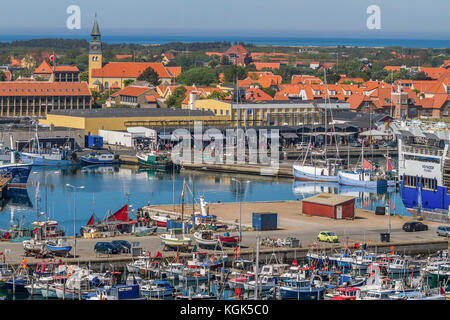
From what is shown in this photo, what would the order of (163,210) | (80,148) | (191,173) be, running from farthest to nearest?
(80,148) < (191,173) < (163,210)

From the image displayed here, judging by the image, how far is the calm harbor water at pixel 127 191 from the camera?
89.8 feet

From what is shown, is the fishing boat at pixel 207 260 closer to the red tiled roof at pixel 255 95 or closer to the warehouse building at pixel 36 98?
the red tiled roof at pixel 255 95

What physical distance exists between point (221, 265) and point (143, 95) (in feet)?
140

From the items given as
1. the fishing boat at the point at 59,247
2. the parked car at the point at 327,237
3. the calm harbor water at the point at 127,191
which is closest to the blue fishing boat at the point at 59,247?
the fishing boat at the point at 59,247

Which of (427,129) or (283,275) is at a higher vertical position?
(427,129)

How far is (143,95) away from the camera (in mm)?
60000

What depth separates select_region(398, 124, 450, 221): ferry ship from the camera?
1014 inches

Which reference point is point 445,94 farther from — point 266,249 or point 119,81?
point 266,249

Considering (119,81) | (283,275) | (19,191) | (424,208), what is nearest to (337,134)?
(19,191)

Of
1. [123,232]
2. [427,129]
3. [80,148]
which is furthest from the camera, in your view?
[80,148]

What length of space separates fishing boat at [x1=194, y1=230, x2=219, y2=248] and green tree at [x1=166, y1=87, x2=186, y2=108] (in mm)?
38866

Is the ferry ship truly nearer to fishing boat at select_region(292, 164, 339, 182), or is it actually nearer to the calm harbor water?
the calm harbor water

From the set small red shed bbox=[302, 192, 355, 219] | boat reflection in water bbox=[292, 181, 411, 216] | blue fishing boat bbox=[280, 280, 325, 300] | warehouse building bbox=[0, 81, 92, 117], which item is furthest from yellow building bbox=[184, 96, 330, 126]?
blue fishing boat bbox=[280, 280, 325, 300]

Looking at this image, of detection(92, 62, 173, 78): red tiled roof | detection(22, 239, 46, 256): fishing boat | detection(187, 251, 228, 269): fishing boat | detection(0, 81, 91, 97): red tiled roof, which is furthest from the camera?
detection(92, 62, 173, 78): red tiled roof
